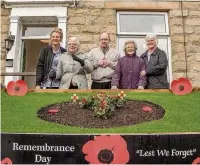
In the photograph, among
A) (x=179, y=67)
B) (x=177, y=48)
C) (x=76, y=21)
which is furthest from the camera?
(x=76, y=21)

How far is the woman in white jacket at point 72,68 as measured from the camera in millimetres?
5328

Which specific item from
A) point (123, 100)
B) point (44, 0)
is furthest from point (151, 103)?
point (44, 0)

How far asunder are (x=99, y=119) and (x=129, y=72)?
1231 mm

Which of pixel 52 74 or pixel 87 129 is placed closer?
pixel 87 129

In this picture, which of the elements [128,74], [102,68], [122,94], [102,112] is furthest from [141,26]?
[102,112]

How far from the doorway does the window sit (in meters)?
2.02

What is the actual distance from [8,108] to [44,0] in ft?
14.9

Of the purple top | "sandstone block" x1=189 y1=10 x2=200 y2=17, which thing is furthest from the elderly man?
"sandstone block" x1=189 y1=10 x2=200 y2=17

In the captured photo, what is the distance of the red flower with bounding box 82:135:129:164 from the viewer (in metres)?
3.85

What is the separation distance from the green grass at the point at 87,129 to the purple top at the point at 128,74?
0.34 metres

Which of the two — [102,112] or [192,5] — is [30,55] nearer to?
[192,5]

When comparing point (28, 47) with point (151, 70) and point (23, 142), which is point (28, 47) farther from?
point (23, 142)

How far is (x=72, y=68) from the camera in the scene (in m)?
5.37

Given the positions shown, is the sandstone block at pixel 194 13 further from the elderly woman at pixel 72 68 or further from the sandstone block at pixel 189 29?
the elderly woman at pixel 72 68
